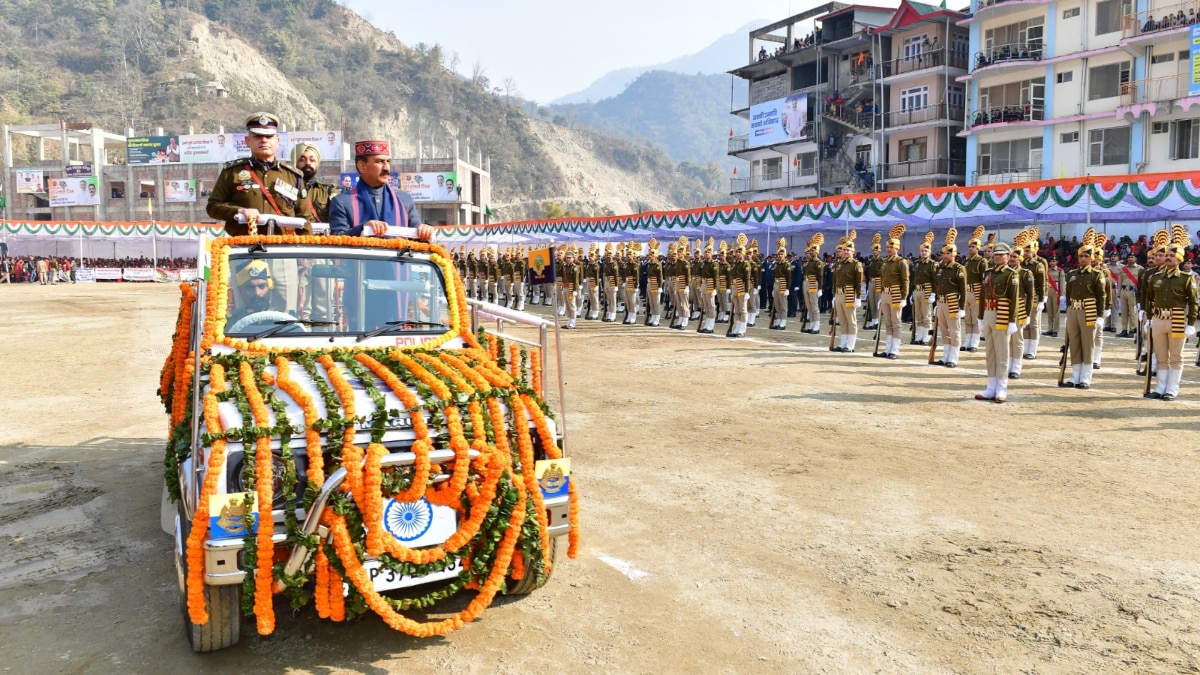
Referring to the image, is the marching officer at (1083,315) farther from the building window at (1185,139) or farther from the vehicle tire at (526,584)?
the building window at (1185,139)

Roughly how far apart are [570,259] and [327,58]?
4454 inches

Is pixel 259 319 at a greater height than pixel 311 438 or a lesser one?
greater

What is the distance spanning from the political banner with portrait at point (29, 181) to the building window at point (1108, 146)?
246 ft

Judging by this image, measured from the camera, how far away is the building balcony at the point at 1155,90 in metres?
32.5

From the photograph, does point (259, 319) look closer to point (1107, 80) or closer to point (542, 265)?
point (542, 265)

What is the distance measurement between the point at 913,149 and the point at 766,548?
44381mm

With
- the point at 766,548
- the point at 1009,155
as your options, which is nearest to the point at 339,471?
the point at 766,548

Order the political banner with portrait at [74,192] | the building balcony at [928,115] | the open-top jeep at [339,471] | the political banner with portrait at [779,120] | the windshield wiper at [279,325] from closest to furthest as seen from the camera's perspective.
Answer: the open-top jeep at [339,471] → the windshield wiper at [279,325] → the building balcony at [928,115] → the political banner with portrait at [779,120] → the political banner with portrait at [74,192]

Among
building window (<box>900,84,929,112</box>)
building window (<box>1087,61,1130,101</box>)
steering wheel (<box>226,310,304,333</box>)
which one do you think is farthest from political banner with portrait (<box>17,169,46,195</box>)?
steering wheel (<box>226,310,304,333</box>)

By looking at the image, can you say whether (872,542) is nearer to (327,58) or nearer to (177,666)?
(177,666)

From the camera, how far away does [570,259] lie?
24797 millimetres

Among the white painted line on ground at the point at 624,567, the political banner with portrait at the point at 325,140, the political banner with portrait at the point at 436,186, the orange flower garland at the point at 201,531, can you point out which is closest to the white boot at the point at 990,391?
the white painted line on ground at the point at 624,567

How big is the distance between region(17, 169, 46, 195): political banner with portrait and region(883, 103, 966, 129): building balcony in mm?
66028

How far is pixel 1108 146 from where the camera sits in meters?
35.8
